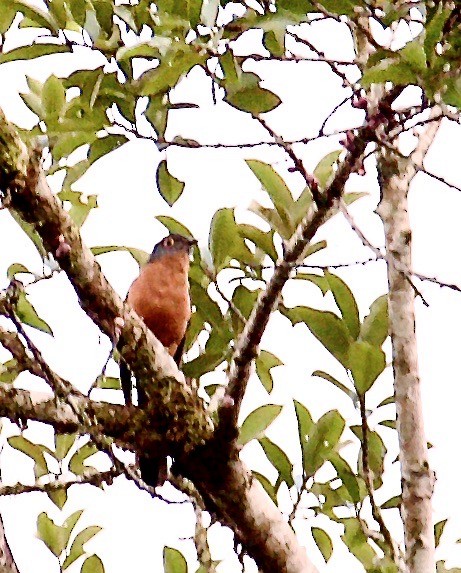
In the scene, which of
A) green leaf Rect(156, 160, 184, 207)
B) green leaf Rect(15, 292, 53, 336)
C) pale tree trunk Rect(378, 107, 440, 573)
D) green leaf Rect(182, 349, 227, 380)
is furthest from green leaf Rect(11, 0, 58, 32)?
green leaf Rect(182, 349, 227, 380)

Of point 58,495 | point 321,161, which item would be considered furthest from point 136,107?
point 58,495

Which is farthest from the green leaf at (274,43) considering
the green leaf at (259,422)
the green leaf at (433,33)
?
the green leaf at (259,422)

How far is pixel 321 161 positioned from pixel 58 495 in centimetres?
88

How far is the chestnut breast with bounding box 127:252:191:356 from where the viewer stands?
1604 millimetres

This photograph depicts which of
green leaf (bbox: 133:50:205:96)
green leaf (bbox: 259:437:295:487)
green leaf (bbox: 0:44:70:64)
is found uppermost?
green leaf (bbox: 0:44:70:64)

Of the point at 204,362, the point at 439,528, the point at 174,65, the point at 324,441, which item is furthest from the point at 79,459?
the point at 174,65

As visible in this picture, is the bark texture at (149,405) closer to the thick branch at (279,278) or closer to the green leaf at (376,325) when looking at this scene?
the thick branch at (279,278)

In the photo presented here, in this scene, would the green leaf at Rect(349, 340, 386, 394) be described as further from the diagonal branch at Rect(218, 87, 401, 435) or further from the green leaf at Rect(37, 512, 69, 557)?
the green leaf at Rect(37, 512, 69, 557)

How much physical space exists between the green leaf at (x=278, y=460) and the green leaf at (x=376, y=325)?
30cm

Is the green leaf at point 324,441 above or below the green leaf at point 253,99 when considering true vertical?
below

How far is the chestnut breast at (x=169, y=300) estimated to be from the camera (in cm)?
160

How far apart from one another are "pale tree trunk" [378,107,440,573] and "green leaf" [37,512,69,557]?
0.81 meters

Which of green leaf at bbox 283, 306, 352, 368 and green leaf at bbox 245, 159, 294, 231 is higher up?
green leaf at bbox 245, 159, 294, 231

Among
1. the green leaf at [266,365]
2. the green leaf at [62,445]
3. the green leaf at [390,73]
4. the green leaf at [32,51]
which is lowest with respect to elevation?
the green leaf at [390,73]
